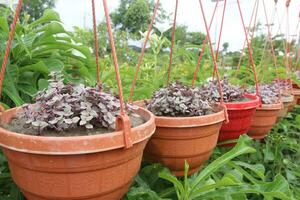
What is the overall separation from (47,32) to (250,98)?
0.90 m

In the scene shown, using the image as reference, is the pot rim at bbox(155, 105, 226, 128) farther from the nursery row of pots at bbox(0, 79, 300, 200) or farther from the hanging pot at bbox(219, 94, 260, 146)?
the hanging pot at bbox(219, 94, 260, 146)

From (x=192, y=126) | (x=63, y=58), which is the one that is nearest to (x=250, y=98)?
(x=192, y=126)

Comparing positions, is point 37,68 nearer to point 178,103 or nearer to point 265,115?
point 178,103

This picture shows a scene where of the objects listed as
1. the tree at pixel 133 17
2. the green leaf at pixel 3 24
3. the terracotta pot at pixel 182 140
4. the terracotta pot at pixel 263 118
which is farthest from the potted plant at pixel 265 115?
the tree at pixel 133 17

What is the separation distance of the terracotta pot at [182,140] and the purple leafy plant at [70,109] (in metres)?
0.19

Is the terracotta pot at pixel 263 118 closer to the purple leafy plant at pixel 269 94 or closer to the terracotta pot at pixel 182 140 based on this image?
the purple leafy plant at pixel 269 94

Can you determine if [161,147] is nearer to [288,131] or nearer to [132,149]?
[132,149]

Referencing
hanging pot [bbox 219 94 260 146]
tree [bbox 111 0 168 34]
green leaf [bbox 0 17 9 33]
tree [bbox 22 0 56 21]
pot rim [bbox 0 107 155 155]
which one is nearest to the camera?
pot rim [bbox 0 107 155 155]

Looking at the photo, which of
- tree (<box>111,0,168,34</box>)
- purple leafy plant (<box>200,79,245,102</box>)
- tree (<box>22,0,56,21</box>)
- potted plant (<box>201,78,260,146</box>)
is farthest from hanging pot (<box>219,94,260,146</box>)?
tree (<box>111,0,168,34</box>)

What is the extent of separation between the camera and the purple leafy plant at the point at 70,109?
0.63 meters

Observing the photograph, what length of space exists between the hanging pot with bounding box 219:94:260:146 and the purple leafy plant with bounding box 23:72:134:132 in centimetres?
58

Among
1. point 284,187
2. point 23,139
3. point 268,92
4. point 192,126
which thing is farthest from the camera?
point 268,92

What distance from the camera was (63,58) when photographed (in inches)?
45.9

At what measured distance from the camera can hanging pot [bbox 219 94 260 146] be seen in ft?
3.76
